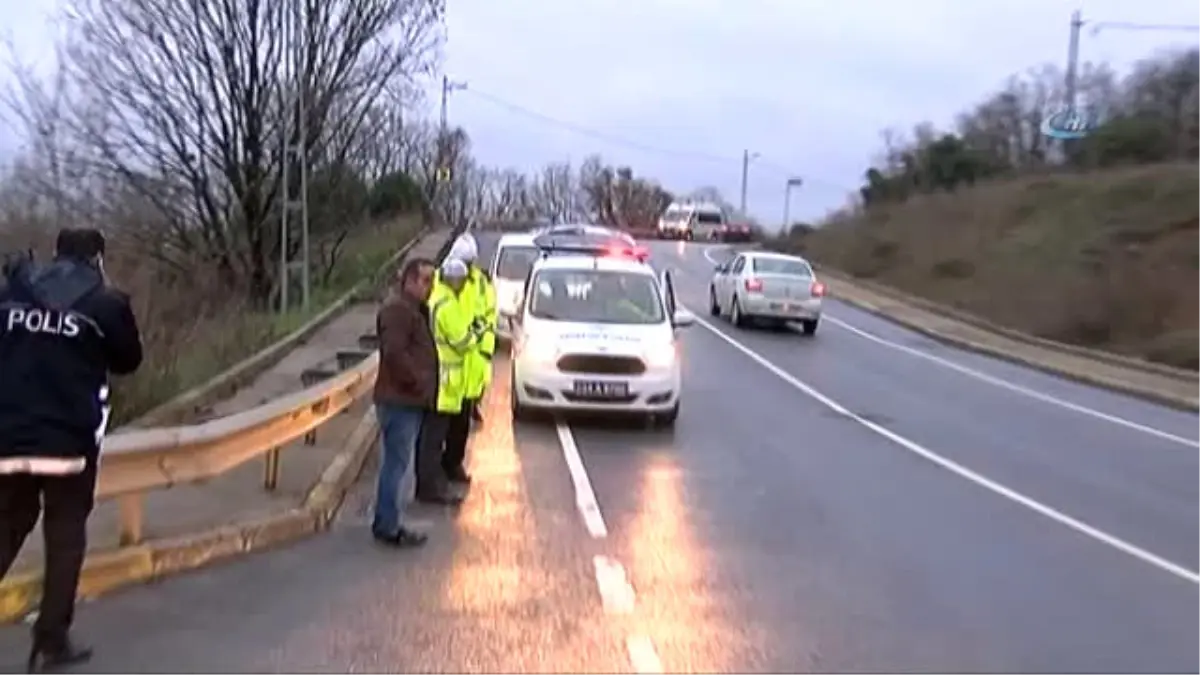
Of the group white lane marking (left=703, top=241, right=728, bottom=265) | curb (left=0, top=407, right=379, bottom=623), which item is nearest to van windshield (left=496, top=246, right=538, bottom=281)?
curb (left=0, top=407, right=379, bottom=623)

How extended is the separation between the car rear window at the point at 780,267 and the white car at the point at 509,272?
266 inches

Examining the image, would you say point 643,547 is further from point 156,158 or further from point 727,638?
point 156,158

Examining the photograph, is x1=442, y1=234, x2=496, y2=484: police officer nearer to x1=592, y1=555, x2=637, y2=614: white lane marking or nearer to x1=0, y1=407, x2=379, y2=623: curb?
x1=0, y1=407, x2=379, y2=623: curb

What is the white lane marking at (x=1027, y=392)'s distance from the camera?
20031 mm

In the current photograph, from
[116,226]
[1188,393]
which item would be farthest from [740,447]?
[116,226]

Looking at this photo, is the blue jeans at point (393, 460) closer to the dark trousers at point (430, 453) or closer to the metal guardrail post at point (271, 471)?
the dark trousers at point (430, 453)

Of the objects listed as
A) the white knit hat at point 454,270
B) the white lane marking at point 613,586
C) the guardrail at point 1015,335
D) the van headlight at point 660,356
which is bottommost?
the guardrail at point 1015,335

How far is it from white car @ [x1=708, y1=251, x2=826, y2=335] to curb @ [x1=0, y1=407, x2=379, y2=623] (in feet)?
71.5

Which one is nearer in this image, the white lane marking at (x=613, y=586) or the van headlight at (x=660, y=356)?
the white lane marking at (x=613, y=586)

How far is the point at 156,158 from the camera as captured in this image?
1353 inches

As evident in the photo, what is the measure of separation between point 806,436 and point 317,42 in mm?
20975

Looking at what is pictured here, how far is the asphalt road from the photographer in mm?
7523

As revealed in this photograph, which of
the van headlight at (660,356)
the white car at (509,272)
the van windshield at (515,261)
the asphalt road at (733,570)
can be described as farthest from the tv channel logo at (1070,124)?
the van headlight at (660,356)

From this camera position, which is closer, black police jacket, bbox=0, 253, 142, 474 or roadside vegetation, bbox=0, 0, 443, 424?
black police jacket, bbox=0, 253, 142, 474
